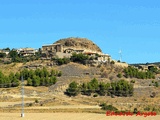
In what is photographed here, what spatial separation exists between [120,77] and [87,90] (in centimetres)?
1812

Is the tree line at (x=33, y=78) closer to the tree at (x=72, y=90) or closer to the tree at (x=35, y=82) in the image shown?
the tree at (x=35, y=82)

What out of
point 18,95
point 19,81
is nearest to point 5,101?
point 18,95

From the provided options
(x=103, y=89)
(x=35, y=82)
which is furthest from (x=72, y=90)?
(x=35, y=82)

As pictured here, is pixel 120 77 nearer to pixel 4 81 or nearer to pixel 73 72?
pixel 73 72

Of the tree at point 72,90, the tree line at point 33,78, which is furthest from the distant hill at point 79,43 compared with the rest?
the tree at point 72,90

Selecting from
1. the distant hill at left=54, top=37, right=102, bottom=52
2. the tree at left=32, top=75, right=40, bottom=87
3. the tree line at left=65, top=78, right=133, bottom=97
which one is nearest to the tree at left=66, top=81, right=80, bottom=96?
the tree line at left=65, top=78, right=133, bottom=97

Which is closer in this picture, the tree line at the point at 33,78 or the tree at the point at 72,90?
the tree at the point at 72,90

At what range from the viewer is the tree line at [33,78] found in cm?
6488

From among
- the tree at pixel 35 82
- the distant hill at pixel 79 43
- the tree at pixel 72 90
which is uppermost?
the distant hill at pixel 79 43

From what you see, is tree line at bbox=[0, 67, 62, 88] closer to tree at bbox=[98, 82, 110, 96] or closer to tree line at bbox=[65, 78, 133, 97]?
tree line at bbox=[65, 78, 133, 97]

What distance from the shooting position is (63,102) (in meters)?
53.8

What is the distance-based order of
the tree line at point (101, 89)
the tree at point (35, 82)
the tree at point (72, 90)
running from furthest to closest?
the tree at point (35, 82)
the tree line at point (101, 89)
the tree at point (72, 90)

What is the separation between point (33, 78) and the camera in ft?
224

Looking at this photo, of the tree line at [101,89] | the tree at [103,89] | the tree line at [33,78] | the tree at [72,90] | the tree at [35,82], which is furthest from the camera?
the tree at [35,82]
